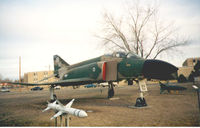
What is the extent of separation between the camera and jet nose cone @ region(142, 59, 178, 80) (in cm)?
786

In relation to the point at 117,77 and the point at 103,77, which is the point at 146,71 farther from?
the point at 103,77

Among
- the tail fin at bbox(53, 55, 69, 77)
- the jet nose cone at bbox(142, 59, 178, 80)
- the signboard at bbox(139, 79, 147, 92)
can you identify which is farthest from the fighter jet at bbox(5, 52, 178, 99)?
the tail fin at bbox(53, 55, 69, 77)

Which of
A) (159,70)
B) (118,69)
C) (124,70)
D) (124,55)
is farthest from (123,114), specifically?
(124,55)

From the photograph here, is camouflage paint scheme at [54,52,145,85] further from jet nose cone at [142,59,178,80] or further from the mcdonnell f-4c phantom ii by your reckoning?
jet nose cone at [142,59,178,80]

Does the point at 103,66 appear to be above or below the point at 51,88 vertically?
above

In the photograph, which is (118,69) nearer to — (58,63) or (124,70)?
(124,70)

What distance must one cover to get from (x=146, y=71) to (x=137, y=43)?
15338 mm

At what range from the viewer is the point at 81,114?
4.02 metres

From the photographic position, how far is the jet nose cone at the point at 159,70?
25.8 ft

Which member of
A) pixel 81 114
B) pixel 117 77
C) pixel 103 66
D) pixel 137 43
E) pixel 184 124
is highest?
pixel 137 43

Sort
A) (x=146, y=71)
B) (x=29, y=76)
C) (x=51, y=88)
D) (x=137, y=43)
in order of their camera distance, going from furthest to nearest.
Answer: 1. (x=29, y=76)
2. (x=137, y=43)
3. (x=51, y=88)
4. (x=146, y=71)

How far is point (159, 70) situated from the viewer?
795 centimetres

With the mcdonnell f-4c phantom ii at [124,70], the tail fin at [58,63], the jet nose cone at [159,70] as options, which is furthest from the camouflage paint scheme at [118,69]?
the tail fin at [58,63]

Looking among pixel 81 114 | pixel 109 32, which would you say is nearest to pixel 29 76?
pixel 109 32
